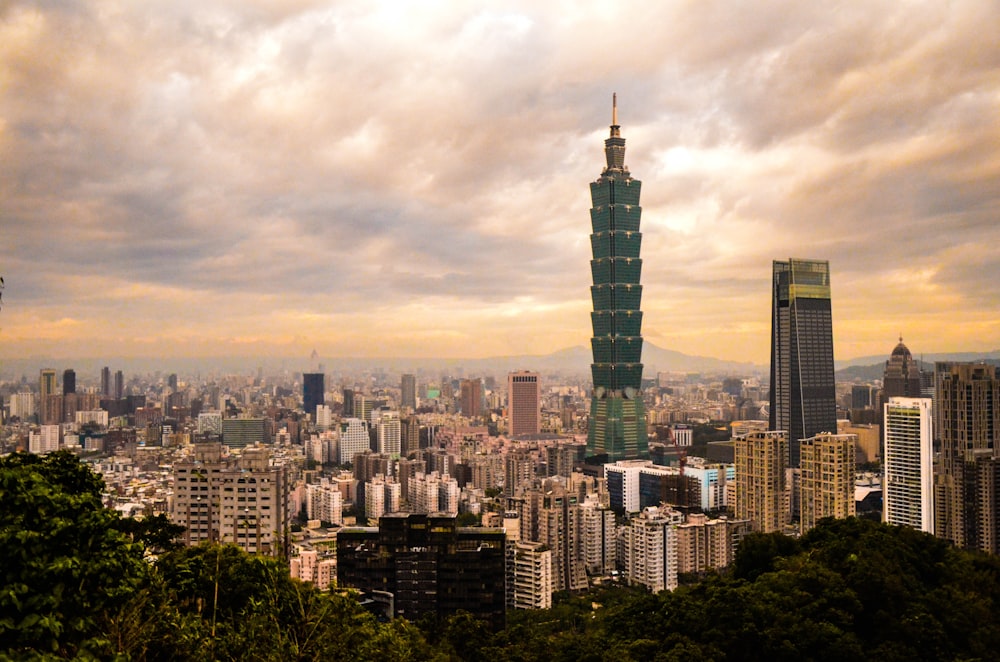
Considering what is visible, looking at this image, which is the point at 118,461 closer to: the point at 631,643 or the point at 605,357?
the point at 631,643

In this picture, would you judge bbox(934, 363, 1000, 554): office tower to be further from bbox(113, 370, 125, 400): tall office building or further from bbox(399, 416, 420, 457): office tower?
bbox(113, 370, 125, 400): tall office building

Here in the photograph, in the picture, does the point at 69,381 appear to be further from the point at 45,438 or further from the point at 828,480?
the point at 828,480

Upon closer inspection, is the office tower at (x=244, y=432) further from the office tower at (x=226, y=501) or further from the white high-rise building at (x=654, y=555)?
the white high-rise building at (x=654, y=555)

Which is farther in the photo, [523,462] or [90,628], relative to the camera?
[523,462]

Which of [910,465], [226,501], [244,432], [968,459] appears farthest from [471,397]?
[226,501]

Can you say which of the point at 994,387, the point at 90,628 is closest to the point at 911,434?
the point at 994,387

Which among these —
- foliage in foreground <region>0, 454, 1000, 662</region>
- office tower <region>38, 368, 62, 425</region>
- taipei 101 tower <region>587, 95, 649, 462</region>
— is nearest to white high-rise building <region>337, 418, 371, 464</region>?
taipei 101 tower <region>587, 95, 649, 462</region>

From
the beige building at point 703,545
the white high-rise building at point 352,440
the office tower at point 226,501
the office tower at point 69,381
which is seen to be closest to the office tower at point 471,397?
the white high-rise building at point 352,440
